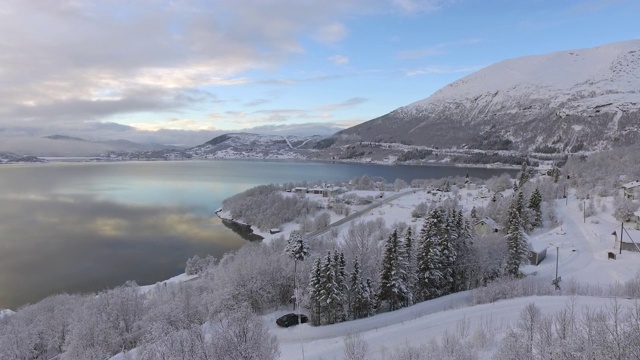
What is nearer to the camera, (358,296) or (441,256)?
(358,296)

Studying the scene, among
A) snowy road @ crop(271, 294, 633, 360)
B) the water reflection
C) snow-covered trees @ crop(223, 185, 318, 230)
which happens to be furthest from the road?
snowy road @ crop(271, 294, 633, 360)

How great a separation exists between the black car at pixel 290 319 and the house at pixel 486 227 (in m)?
23.1

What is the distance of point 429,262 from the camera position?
25.5m

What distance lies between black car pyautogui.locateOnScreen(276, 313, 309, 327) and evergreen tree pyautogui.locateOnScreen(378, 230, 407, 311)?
471cm

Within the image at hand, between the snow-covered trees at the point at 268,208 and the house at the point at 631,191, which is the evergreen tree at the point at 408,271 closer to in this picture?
the house at the point at 631,191

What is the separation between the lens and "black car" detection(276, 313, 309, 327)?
2231 cm

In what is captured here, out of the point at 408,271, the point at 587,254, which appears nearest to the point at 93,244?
the point at 408,271

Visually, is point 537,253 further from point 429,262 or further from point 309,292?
point 309,292

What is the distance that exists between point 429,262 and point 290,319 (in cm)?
954

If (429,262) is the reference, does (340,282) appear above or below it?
below

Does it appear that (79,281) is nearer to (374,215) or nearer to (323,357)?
(323,357)

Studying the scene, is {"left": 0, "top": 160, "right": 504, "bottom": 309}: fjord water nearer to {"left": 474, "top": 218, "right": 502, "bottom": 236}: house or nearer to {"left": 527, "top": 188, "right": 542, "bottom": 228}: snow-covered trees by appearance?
{"left": 474, "top": 218, "right": 502, "bottom": 236}: house

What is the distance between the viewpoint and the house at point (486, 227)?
38.8 meters

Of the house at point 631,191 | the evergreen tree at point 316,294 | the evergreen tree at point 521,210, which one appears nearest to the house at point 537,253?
the evergreen tree at point 521,210
